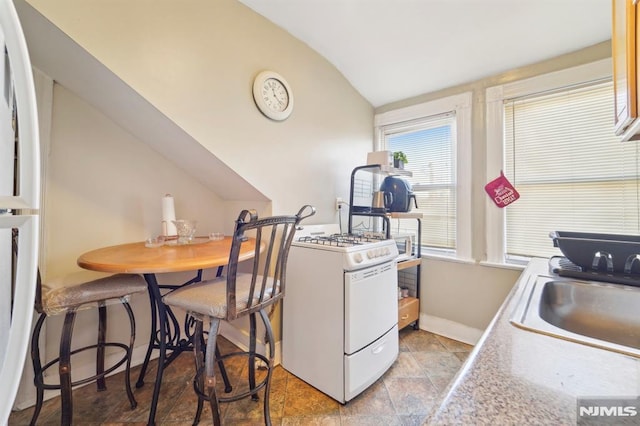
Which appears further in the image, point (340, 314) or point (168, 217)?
point (168, 217)

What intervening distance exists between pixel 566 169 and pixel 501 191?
42cm

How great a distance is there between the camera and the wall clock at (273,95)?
5.96 feet

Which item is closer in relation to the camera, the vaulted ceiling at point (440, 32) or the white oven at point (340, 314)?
the white oven at point (340, 314)

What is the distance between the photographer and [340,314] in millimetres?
1540

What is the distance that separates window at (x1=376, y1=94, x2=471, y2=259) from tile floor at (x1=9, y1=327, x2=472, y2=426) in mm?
1086

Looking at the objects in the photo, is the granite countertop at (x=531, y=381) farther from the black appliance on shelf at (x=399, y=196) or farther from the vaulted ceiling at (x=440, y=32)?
the vaulted ceiling at (x=440, y=32)

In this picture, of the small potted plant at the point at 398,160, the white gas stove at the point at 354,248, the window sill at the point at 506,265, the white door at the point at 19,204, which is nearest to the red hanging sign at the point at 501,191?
the window sill at the point at 506,265

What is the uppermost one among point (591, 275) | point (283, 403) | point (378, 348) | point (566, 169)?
point (566, 169)

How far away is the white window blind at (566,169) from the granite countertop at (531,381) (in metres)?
1.80

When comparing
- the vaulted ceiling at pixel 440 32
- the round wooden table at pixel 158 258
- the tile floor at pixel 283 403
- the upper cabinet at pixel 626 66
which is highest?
the vaulted ceiling at pixel 440 32

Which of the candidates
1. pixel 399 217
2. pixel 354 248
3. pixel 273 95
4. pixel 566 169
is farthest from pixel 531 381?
pixel 566 169

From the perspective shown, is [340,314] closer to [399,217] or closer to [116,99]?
[399,217]

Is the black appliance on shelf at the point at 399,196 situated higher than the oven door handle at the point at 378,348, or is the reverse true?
the black appliance on shelf at the point at 399,196

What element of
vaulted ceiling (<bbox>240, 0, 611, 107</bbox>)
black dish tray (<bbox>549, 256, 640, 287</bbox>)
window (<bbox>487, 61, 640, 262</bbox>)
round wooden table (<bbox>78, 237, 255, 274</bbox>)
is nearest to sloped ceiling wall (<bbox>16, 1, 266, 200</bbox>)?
round wooden table (<bbox>78, 237, 255, 274</bbox>)
